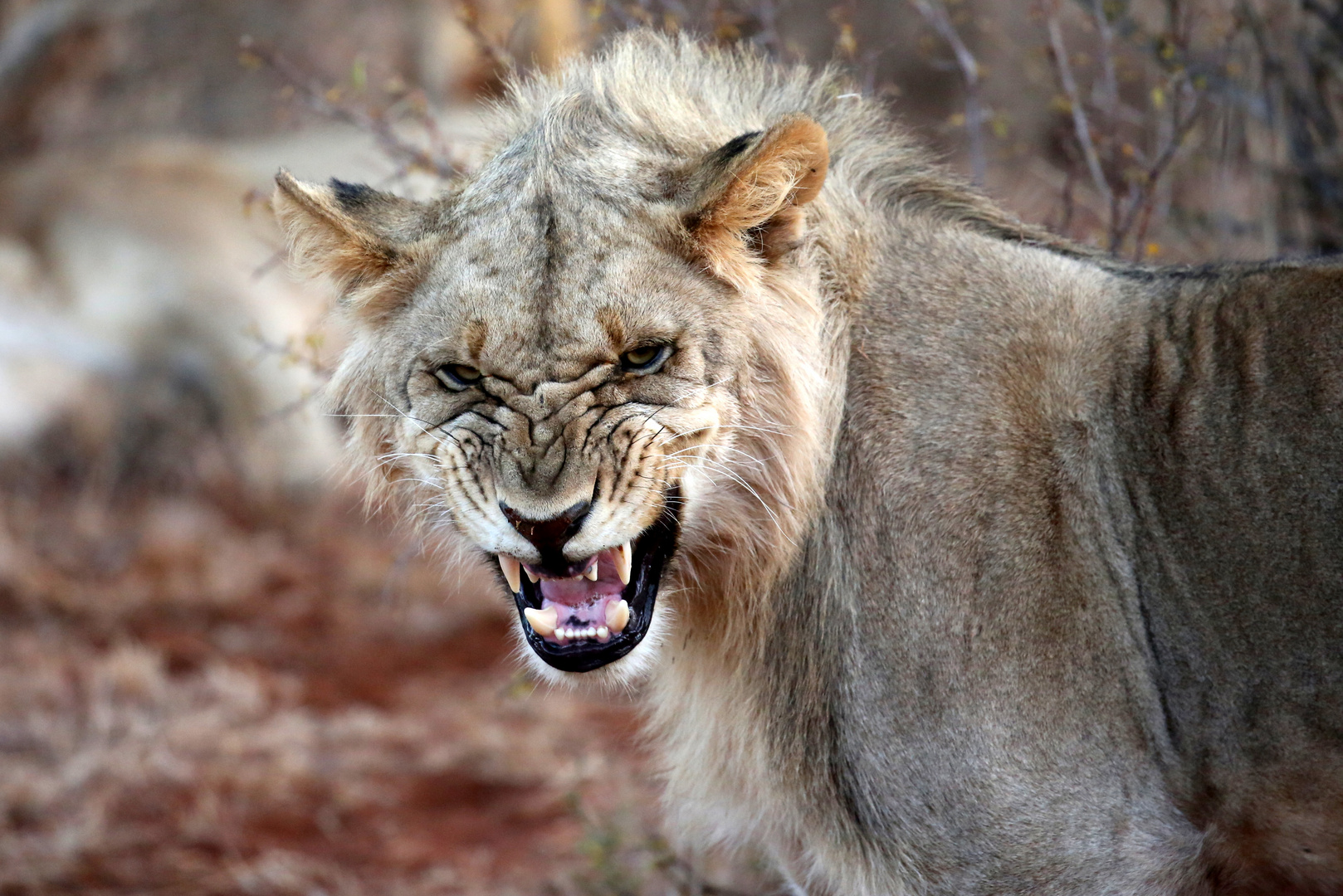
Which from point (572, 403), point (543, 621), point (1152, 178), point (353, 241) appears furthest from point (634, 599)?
point (1152, 178)

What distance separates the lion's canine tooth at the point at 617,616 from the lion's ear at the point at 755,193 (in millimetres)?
678

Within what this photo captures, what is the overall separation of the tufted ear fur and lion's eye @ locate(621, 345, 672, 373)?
1.73 ft

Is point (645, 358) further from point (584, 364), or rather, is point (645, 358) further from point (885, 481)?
point (885, 481)

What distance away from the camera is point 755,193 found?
2.56 meters

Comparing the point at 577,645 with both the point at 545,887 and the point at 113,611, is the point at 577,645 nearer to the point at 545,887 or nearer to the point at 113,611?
the point at 545,887

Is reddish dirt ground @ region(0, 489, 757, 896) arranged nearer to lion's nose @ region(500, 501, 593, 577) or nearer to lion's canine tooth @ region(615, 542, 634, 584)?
lion's canine tooth @ region(615, 542, 634, 584)

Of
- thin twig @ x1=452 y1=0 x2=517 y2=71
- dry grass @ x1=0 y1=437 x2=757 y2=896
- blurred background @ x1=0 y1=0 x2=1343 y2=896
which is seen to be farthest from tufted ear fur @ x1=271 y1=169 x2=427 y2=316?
dry grass @ x1=0 y1=437 x2=757 y2=896

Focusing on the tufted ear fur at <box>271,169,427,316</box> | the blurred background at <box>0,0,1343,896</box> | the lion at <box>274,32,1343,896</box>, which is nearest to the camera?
the lion at <box>274,32,1343,896</box>

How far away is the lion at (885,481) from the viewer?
2.55 m

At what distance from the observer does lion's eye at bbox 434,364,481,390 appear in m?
2.60

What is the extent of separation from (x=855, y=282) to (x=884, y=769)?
1.02 m

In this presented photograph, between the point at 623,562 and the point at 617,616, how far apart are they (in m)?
0.11

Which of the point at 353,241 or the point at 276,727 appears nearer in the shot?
the point at 353,241

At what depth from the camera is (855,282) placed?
9.38ft
